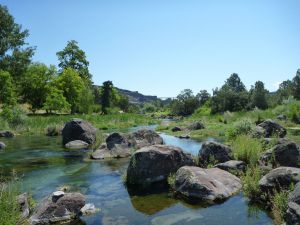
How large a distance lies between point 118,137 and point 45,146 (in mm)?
10585

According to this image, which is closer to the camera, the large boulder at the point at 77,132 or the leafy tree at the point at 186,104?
the large boulder at the point at 77,132

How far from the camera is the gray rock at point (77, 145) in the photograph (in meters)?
31.7

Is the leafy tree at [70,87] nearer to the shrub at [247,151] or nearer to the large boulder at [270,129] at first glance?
the large boulder at [270,129]

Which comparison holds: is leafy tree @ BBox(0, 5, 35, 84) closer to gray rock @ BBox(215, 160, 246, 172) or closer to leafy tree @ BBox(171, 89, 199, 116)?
gray rock @ BBox(215, 160, 246, 172)

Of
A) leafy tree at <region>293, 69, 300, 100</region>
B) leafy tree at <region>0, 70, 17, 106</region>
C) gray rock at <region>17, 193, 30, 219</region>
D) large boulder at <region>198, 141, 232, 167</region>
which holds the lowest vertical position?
gray rock at <region>17, 193, 30, 219</region>

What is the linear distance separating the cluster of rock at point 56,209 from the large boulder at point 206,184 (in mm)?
3859

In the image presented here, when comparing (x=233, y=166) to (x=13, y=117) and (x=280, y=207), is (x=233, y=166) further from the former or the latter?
(x=13, y=117)


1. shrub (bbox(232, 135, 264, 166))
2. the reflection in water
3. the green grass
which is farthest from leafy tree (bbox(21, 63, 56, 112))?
shrub (bbox(232, 135, 264, 166))

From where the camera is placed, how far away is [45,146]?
33.1m

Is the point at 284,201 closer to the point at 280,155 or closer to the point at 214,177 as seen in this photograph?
the point at 214,177

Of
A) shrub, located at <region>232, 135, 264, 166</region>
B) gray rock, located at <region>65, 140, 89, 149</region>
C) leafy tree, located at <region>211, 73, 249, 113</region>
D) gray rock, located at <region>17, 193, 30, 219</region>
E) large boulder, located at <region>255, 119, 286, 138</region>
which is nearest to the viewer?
gray rock, located at <region>17, 193, 30, 219</region>

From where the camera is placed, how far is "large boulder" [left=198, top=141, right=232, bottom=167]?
59.5 feet

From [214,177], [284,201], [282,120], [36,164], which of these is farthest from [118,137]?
[282,120]

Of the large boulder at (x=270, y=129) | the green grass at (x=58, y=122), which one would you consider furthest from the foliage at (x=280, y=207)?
the green grass at (x=58, y=122)
